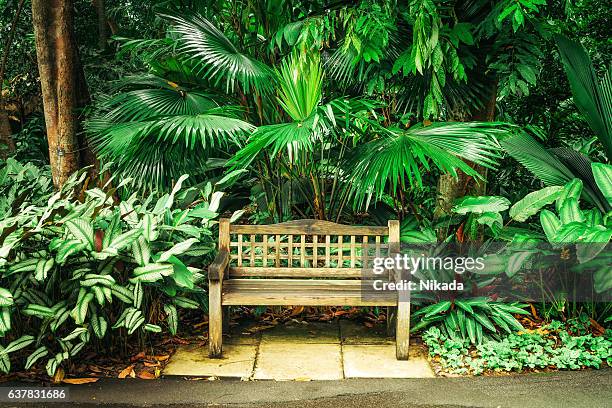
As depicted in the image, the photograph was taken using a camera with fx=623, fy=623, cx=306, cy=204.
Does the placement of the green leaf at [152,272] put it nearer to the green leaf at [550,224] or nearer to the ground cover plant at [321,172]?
the ground cover plant at [321,172]

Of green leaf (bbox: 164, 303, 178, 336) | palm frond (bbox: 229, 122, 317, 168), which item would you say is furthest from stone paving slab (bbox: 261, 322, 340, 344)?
palm frond (bbox: 229, 122, 317, 168)

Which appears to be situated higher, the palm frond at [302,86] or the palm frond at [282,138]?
the palm frond at [302,86]

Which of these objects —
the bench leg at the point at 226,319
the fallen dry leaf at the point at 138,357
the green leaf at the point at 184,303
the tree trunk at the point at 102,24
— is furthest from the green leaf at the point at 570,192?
the tree trunk at the point at 102,24

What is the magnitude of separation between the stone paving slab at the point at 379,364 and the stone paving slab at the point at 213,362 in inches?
24.6

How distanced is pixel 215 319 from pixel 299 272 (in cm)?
75

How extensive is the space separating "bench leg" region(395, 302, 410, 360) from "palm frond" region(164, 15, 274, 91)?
1843 millimetres

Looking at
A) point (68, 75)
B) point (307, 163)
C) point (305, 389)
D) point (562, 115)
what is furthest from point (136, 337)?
point (562, 115)

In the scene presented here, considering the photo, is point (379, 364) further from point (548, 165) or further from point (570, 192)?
point (548, 165)

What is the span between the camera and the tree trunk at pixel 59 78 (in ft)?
16.9

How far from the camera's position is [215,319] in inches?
155

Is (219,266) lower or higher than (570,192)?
lower

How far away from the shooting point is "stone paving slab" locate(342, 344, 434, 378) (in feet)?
12.4

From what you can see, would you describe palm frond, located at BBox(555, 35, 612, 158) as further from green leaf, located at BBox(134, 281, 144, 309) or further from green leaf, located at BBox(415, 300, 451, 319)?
green leaf, located at BBox(134, 281, 144, 309)
